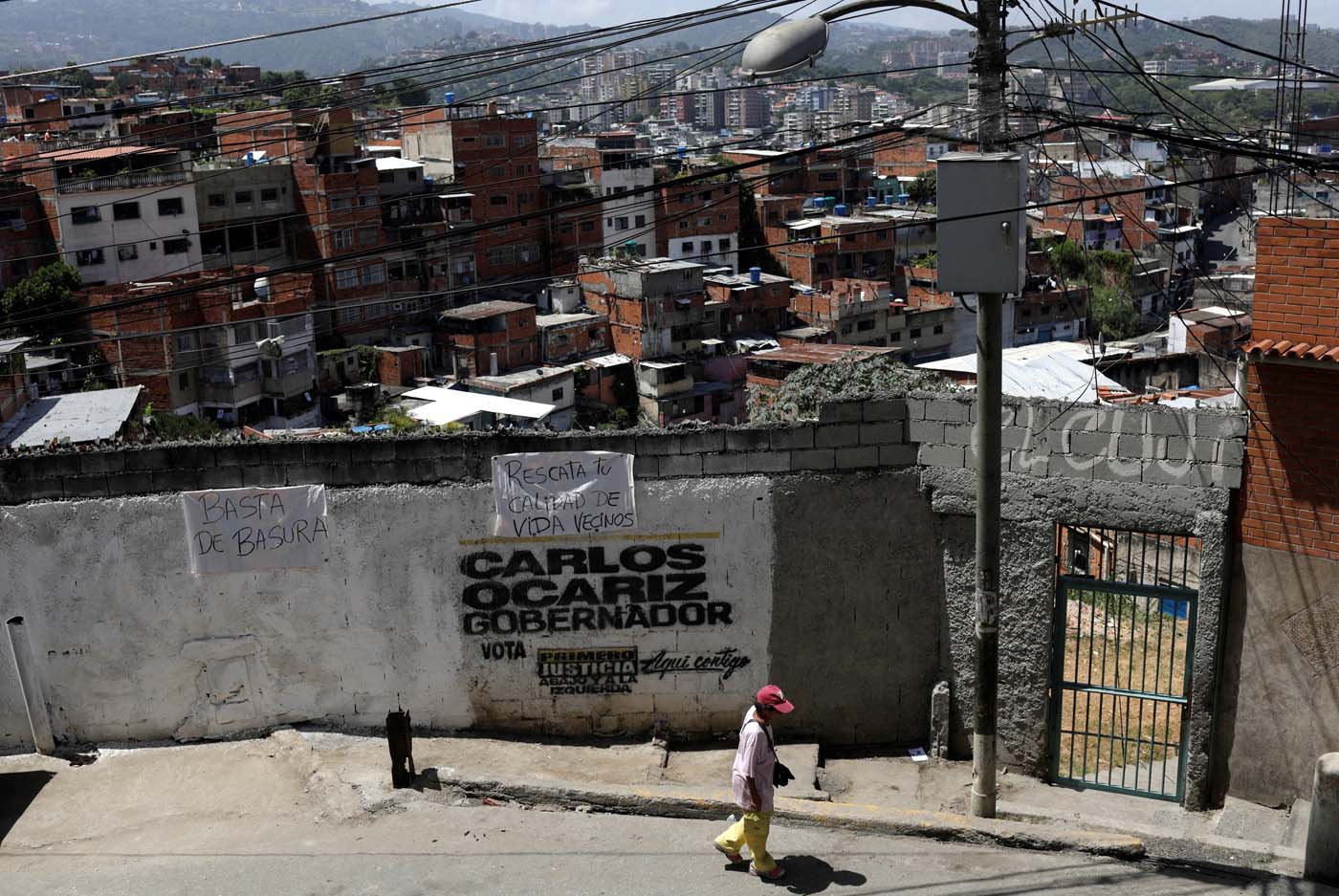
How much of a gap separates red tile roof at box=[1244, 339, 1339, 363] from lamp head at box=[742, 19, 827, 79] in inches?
144

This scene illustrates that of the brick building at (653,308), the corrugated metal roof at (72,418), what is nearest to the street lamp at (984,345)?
the corrugated metal roof at (72,418)

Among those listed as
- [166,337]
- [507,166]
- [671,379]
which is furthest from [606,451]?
[507,166]

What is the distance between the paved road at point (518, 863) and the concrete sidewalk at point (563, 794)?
12 centimetres

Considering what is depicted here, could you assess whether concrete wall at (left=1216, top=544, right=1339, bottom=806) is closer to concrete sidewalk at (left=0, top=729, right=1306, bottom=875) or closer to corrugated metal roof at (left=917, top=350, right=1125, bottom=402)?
concrete sidewalk at (left=0, top=729, right=1306, bottom=875)

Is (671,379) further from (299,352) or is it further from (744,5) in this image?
(744,5)

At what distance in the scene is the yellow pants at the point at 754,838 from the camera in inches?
285

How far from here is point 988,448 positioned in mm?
7766

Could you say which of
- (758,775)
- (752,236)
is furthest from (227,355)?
(758,775)

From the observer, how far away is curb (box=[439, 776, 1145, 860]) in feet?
25.9

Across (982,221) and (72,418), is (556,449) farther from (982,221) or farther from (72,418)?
(72,418)

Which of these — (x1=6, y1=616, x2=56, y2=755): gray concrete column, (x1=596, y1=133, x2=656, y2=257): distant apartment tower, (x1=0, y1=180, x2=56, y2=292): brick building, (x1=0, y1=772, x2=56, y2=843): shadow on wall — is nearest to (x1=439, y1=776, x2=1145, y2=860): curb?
(x1=0, y1=772, x2=56, y2=843): shadow on wall

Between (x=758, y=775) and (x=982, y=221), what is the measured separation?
3460 mm

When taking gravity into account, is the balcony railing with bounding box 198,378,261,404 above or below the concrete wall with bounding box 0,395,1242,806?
below

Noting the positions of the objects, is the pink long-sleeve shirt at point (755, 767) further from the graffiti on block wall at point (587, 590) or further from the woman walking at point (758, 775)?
the graffiti on block wall at point (587, 590)
